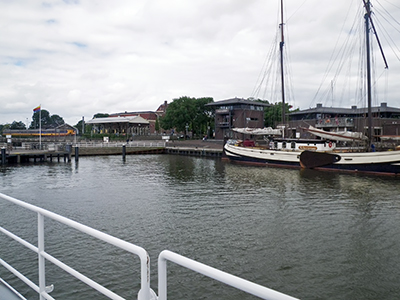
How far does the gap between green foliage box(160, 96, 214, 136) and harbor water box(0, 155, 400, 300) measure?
61671 millimetres

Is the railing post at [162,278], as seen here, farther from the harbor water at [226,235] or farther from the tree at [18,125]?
the tree at [18,125]

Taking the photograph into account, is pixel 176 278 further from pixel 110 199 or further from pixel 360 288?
pixel 110 199

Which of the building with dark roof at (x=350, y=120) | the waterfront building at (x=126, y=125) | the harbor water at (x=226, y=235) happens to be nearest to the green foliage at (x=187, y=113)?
the waterfront building at (x=126, y=125)

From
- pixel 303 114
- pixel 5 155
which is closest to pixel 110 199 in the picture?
Result: pixel 5 155

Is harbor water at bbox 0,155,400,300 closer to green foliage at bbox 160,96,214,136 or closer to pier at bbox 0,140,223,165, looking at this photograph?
pier at bbox 0,140,223,165

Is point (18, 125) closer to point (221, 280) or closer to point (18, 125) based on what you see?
point (18, 125)

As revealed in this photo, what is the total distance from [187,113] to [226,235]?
75.4 m

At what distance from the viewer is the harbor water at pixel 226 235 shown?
9695mm

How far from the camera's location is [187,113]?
88.1 metres

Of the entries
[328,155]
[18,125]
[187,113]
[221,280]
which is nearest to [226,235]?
[221,280]

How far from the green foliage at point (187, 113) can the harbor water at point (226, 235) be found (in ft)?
202

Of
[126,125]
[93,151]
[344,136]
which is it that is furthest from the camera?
[126,125]

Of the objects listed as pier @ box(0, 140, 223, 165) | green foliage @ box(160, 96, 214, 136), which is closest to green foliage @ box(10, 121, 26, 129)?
green foliage @ box(160, 96, 214, 136)

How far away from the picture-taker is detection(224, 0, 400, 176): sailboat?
34.1m
